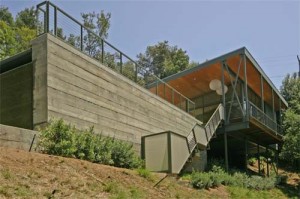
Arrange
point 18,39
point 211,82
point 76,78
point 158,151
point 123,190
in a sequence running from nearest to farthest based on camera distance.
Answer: point 123,190 < point 76,78 < point 158,151 < point 211,82 < point 18,39

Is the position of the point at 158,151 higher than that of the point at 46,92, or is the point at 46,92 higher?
the point at 46,92

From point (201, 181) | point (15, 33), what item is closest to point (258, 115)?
point (201, 181)

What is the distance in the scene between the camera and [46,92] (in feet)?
33.6

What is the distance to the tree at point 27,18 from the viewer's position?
4288cm

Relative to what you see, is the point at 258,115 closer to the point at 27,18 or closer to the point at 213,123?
the point at 213,123

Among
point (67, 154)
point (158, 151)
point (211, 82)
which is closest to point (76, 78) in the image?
point (67, 154)

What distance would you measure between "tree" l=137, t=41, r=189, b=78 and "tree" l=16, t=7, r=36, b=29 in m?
18.4

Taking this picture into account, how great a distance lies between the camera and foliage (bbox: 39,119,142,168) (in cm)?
939

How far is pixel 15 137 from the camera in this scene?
8703mm

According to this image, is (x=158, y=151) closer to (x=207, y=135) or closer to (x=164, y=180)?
(x=164, y=180)

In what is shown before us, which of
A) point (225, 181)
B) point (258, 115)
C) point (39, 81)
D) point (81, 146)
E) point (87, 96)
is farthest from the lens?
point (258, 115)

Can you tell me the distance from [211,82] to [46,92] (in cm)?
1362

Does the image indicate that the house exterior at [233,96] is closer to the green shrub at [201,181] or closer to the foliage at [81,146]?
the green shrub at [201,181]

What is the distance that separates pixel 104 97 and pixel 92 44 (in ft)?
12.2
